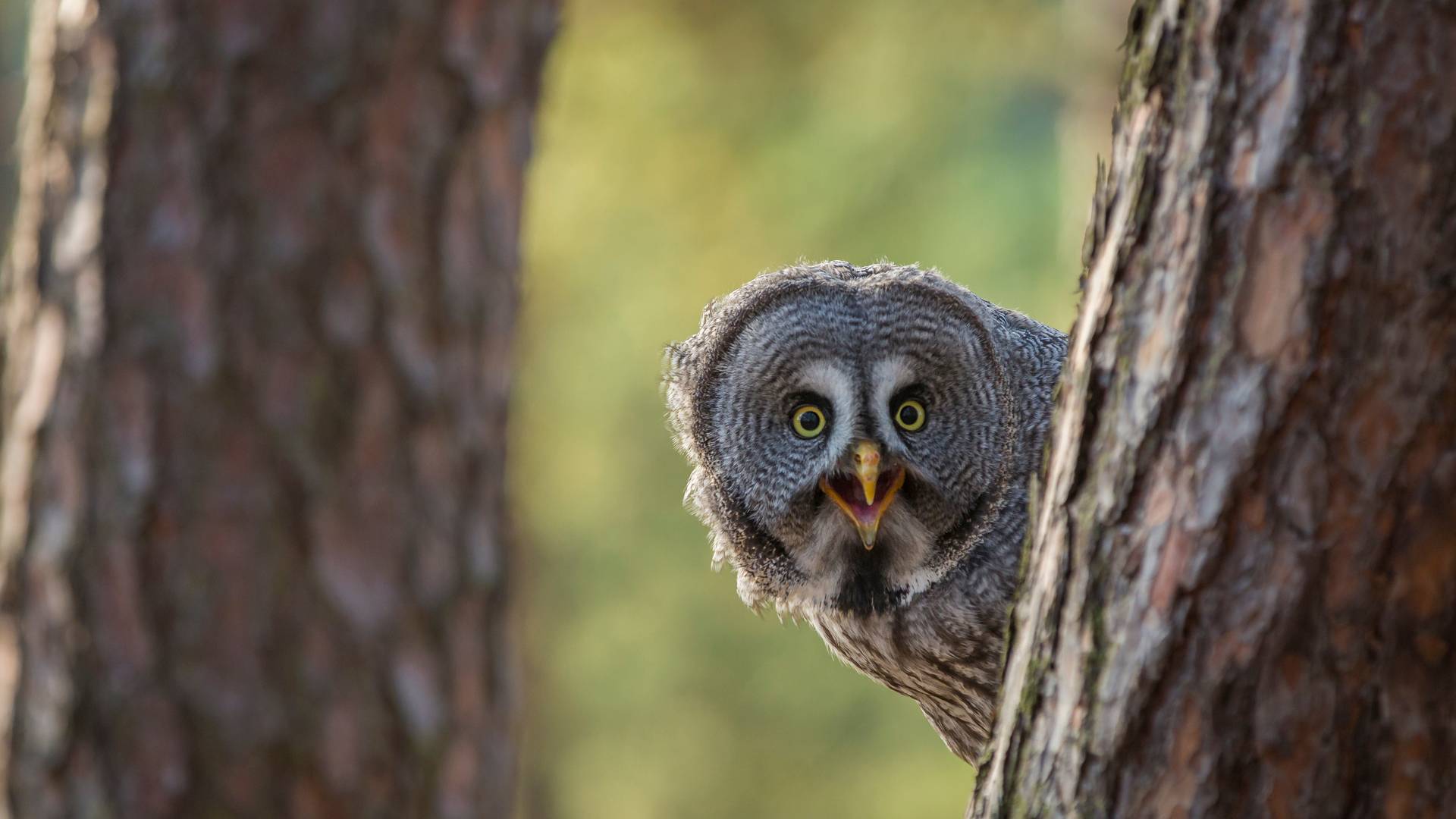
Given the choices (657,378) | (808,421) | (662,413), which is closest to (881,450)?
(808,421)

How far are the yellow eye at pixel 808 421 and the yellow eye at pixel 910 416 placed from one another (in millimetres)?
142

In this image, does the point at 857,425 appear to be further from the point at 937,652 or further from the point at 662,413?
the point at 662,413

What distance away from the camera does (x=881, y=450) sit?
2.64 meters

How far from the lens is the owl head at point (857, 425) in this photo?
2676mm

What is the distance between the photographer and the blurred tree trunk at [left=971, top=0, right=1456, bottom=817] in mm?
1300

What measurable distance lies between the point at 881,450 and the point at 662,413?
678 centimetres

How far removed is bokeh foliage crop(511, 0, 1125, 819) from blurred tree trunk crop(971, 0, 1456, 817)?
7204mm

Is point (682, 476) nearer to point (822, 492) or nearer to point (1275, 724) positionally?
point (822, 492)

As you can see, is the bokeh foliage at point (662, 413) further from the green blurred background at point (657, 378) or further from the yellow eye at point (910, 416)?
the yellow eye at point (910, 416)

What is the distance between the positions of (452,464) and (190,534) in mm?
293

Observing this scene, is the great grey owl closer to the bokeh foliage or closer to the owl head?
the owl head

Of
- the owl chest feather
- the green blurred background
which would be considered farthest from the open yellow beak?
the green blurred background

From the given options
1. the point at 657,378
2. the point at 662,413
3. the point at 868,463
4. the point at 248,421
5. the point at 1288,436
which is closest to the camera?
the point at 1288,436

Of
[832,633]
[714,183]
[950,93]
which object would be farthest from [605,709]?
[832,633]
